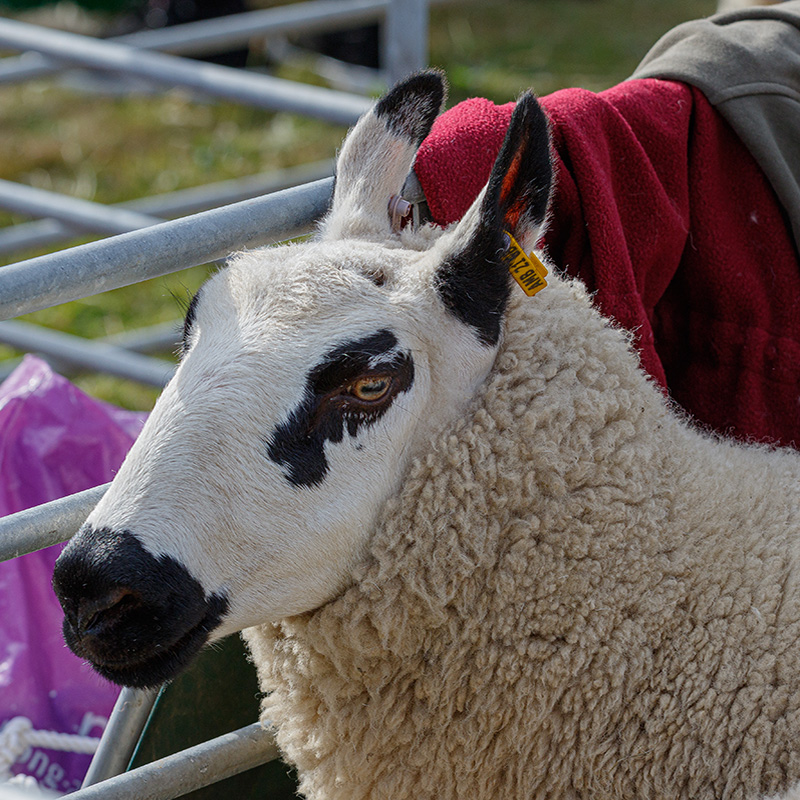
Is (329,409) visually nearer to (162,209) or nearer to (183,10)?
(162,209)

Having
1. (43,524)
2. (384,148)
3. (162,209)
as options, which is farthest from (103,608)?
(162,209)

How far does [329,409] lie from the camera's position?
1519mm

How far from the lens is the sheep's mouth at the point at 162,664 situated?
58.1 inches

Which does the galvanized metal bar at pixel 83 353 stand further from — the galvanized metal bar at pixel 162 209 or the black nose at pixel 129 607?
Answer: the black nose at pixel 129 607

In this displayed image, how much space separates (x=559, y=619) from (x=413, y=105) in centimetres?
91

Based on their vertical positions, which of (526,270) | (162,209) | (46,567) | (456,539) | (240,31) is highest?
(526,270)

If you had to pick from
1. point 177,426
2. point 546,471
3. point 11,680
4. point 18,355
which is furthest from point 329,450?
point 18,355

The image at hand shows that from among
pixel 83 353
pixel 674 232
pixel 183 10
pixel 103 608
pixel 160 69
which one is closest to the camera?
pixel 103 608

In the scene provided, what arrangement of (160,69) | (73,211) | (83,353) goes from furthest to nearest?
(83,353)
(73,211)
(160,69)

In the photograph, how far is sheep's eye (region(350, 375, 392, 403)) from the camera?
1.53 m

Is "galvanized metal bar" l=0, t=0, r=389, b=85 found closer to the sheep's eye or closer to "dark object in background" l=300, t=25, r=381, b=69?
the sheep's eye

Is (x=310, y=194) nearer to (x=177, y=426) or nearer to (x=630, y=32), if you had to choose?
(x=177, y=426)

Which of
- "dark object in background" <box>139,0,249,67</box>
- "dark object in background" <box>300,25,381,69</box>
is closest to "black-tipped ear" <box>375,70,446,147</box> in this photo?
"dark object in background" <box>300,25,381,69</box>

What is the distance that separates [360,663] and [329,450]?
36 centimetres
